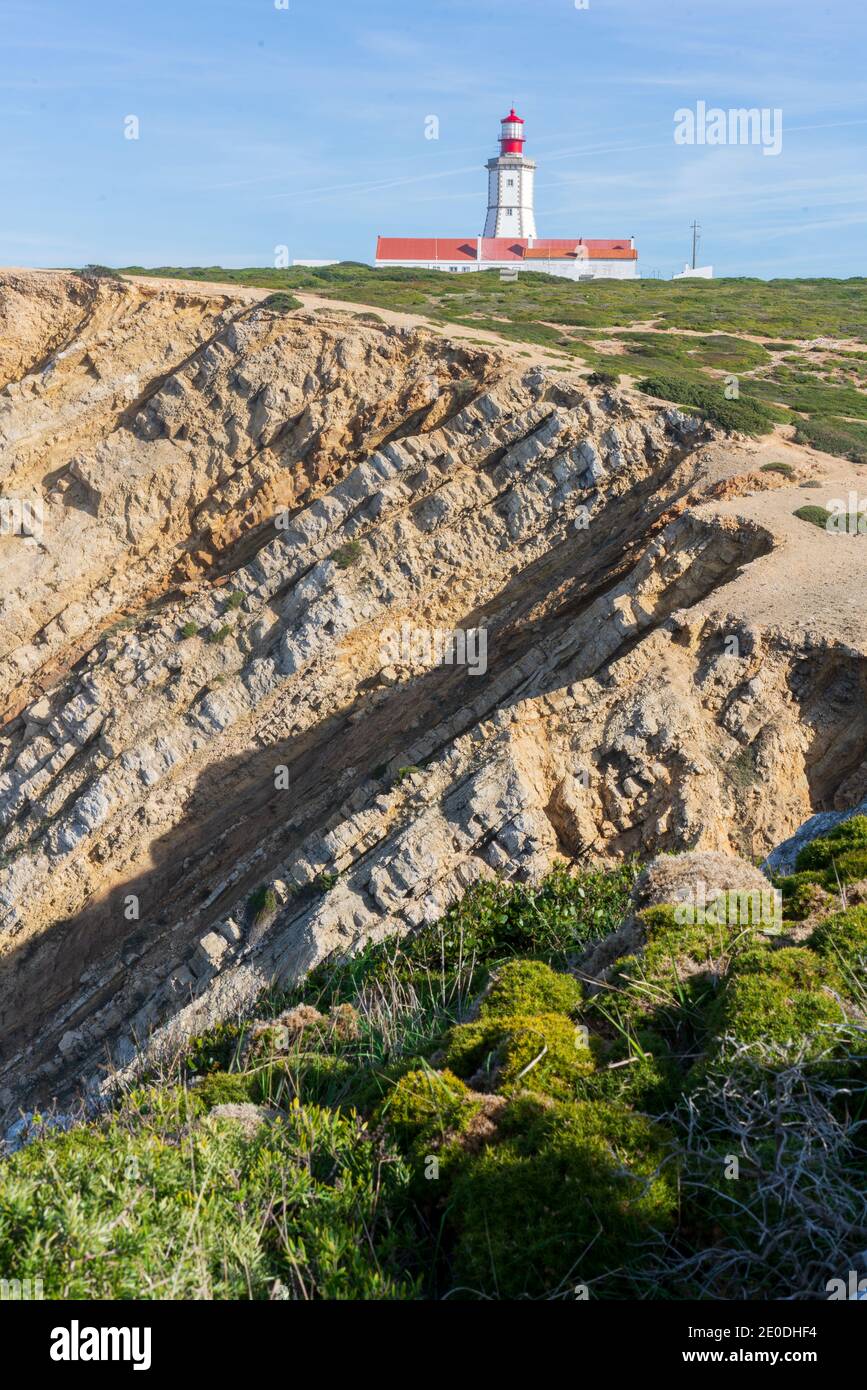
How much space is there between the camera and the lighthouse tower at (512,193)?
298 ft

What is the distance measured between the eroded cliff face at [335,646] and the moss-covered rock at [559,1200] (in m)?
10.3

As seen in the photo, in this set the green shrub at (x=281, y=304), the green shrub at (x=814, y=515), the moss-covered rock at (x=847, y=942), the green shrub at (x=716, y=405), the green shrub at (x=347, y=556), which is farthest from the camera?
the green shrub at (x=281, y=304)

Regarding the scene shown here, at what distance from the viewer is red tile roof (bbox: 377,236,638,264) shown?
79.6 metres

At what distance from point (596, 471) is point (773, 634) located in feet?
30.0

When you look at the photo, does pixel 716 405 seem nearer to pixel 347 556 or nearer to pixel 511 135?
Result: pixel 347 556

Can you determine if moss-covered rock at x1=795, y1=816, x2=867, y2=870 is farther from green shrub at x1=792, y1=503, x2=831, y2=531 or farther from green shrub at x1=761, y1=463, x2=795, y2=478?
green shrub at x1=761, y1=463, x2=795, y2=478

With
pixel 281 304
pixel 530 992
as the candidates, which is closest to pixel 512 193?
pixel 281 304

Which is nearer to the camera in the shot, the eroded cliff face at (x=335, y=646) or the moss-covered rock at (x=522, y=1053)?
the moss-covered rock at (x=522, y=1053)

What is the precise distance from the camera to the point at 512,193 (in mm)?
91000

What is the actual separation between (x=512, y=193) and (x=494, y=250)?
13073 mm

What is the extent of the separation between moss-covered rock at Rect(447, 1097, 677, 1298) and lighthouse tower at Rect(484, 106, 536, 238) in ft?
304

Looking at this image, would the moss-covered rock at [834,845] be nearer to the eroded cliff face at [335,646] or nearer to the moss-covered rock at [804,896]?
the moss-covered rock at [804,896]

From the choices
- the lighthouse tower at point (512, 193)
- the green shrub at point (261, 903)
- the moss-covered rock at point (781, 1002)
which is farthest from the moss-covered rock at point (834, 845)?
the lighthouse tower at point (512, 193)
